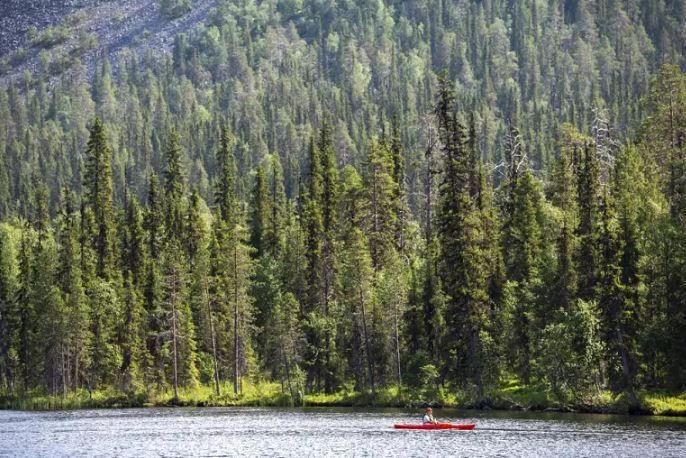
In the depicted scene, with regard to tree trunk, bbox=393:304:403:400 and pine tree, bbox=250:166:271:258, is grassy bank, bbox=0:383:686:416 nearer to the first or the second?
tree trunk, bbox=393:304:403:400

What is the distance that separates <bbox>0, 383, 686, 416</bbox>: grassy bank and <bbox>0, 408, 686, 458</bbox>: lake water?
2.50 meters

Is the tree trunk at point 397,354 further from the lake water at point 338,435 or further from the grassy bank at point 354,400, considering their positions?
the lake water at point 338,435

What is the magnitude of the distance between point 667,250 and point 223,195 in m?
65.0

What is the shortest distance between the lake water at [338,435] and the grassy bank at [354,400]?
8.19 feet

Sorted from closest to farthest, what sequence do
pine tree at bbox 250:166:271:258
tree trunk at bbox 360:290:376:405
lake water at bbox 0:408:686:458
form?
lake water at bbox 0:408:686:458
tree trunk at bbox 360:290:376:405
pine tree at bbox 250:166:271:258

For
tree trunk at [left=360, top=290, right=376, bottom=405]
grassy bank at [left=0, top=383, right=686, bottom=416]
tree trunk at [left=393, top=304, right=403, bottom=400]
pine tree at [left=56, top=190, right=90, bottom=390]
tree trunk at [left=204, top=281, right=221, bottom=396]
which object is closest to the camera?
grassy bank at [left=0, top=383, right=686, bottom=416]

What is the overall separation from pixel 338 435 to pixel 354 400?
86.2ft

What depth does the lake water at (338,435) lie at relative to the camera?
2491 inches

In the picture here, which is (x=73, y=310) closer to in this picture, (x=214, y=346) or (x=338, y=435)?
(x=214, y=346)

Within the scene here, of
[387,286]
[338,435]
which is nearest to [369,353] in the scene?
[387,286]

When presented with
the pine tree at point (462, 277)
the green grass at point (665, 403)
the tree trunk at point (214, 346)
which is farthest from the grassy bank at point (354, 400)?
the pine tree at point (462, 277)

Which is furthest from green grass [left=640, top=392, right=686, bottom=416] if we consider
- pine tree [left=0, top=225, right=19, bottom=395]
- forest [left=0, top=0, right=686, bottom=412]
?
pine tree [left=0, top=225, right=19, bottom=395]

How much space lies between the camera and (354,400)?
98688 millimetres

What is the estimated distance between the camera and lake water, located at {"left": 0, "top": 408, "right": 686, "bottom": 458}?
63.3m
